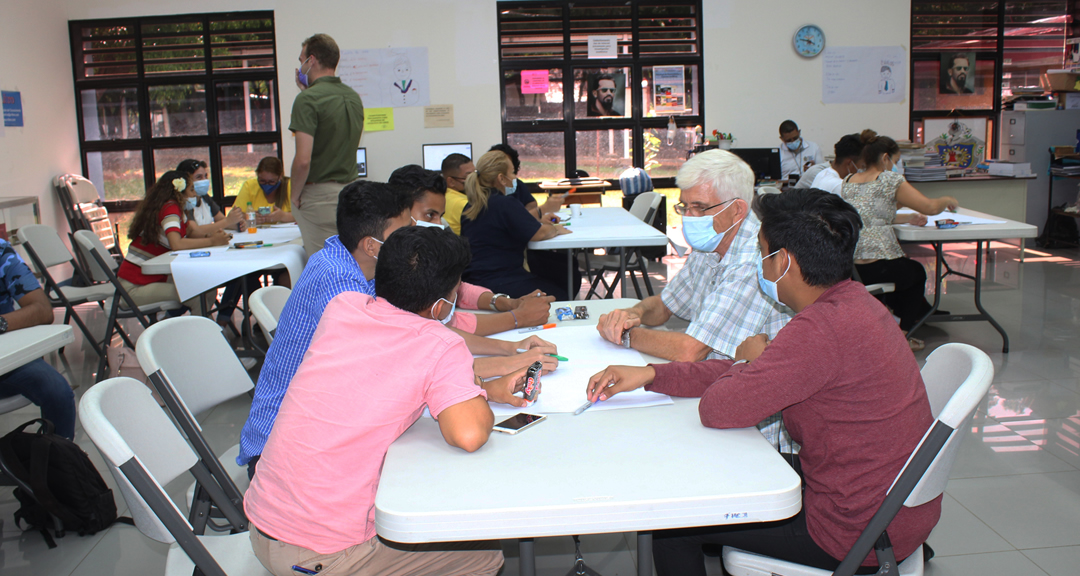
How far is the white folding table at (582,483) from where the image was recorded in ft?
3.71

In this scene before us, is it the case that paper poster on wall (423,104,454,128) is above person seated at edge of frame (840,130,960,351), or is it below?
above

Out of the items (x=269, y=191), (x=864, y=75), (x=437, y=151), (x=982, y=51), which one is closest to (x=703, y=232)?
(x=269, y=191)

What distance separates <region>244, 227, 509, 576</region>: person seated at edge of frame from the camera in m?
1.34

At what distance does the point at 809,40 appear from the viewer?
297 inches

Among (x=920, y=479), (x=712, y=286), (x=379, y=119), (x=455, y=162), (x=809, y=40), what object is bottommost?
(x=920, y=479)

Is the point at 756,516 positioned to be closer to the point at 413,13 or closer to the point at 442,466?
the point at 442,466

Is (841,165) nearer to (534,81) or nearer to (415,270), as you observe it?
(534,81)

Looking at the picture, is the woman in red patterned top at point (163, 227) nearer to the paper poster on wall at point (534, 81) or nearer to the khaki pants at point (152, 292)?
the khaki pants at point (152, 292)

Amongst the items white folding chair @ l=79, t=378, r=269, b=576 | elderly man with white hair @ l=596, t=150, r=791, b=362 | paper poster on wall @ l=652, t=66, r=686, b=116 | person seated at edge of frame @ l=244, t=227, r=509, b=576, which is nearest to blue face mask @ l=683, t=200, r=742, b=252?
elderly man with white hair @ l=596, t=150, r=791, b=362

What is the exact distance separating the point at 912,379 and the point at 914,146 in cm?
620

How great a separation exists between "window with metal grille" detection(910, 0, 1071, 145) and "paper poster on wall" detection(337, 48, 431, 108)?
16.8ft

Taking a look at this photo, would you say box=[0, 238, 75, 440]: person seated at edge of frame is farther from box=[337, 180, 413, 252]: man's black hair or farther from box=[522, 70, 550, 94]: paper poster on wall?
box=[522, 70, 550, 94]: paper poster on wall

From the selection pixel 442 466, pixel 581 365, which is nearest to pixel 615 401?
pixel 581 365

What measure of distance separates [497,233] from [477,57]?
4.11 m
